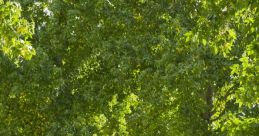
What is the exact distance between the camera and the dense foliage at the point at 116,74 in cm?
2050

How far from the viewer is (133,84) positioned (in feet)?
77.1

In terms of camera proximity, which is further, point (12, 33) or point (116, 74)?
point (116, 74)

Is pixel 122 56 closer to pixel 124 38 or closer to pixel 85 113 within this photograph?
pixel 124 38

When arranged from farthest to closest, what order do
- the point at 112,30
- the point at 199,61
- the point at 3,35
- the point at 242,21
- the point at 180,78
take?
the point at 112,30
the point at 180,78
the point at 199,61
the point at 242,21
the point at 3,35

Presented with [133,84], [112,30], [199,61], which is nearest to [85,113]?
[133,84]

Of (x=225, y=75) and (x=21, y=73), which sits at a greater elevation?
(x=21, y=73)

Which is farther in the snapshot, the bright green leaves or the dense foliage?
the dense foliage

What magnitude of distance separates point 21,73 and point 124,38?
5090mm

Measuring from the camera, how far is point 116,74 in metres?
22.8

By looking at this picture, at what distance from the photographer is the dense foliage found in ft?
67.3

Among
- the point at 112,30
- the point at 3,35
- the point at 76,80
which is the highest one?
the point at 112,30

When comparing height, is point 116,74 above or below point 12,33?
above

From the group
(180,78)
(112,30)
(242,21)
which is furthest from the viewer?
(112,30)

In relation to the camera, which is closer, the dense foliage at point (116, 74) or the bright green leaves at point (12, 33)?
the bright green leaves at point (12, 33)
